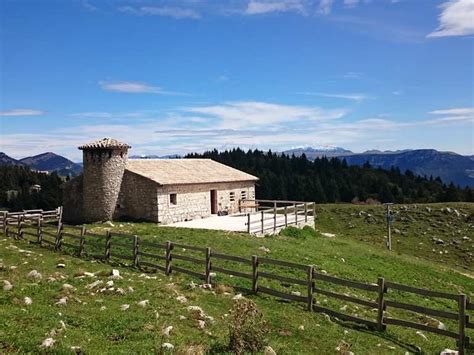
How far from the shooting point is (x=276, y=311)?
44.7 feet

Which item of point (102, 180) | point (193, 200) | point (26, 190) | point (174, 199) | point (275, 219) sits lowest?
point (26, 190)

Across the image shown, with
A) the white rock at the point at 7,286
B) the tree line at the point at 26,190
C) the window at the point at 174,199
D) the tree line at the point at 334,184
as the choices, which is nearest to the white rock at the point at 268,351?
the white rock at the point at 7,286

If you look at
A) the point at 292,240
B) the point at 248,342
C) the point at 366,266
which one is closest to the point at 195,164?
the point at 292,240

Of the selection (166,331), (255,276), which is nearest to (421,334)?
(255,276)

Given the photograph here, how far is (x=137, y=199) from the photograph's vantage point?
35156mm

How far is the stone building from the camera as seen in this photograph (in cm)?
3475

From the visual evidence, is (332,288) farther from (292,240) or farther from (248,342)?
(292,240)

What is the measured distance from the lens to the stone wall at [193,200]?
34.8 metres

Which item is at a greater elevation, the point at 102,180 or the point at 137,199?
the point at 102,180

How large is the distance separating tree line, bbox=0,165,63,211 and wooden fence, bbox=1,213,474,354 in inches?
2691

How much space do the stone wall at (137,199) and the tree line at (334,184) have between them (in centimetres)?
5444

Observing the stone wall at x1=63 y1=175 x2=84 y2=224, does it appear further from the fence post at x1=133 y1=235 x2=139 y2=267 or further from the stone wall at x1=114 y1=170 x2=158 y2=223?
the fence post at x1=133 y1=235 x2=139 y2=267

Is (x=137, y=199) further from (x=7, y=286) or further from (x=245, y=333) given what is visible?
(x=245, y=333)

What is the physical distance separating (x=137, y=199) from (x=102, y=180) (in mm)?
3120
